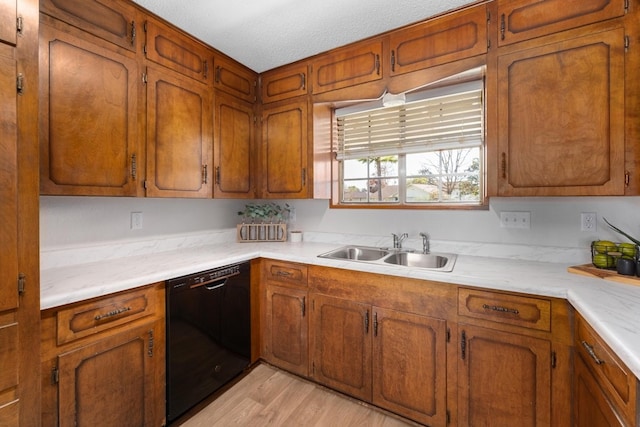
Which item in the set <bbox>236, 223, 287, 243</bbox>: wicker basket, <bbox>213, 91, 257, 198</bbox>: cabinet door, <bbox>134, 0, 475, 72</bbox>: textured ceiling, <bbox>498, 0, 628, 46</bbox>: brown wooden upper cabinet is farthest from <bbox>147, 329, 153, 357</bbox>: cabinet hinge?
<bbox>498, 0, 628, 46</bbox>: brown wooden upper cabinet

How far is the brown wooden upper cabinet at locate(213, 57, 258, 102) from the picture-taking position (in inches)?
86.0

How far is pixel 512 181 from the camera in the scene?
1.57m

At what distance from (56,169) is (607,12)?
2.73m

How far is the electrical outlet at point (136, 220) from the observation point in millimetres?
1984

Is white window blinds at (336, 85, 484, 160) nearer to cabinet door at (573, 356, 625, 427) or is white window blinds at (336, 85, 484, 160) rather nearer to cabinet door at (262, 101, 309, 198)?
cabinet door at (262, 101, 309, 198)

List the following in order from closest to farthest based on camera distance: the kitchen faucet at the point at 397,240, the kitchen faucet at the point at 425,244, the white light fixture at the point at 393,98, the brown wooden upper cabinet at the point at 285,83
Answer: the white light fixture at the point at 393,98, the kitchen faucet at the point at 425,244, the kitchen faucet at the point at 397,240, the brown wooden upper cabinet at the point at 285,83

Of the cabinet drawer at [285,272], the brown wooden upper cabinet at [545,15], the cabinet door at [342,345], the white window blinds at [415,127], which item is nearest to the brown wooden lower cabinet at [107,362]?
the cabinet drawer at [285,272]

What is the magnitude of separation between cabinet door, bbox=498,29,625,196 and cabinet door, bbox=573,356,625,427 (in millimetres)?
828

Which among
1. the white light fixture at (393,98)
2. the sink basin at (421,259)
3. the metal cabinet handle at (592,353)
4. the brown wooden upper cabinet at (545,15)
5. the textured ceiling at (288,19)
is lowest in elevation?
the metal cabinet handle at (592,353)

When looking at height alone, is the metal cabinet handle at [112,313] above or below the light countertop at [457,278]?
below

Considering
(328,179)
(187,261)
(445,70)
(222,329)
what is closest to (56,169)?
(187,261)

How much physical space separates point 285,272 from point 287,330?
419 millimetres

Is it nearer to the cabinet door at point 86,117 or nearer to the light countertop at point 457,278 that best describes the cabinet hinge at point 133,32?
the cabinet door at point 86,117

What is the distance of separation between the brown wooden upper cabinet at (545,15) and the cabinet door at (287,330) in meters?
1.97
